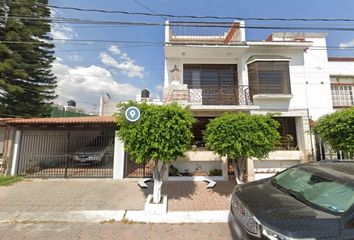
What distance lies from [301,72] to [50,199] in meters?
13.2

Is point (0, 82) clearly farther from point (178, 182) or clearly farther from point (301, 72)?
point (301, 72)

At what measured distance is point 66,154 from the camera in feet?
32.1

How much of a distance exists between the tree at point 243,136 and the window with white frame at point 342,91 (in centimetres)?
796

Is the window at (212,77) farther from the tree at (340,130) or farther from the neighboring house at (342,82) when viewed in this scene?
the neighboring house at (342,82)

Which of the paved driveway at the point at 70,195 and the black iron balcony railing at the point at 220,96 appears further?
the black iron balcony railing at the point at 220,96

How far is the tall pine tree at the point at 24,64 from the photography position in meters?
14.7

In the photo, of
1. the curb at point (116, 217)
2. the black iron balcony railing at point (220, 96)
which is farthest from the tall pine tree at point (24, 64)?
the curb at point (116, 217)

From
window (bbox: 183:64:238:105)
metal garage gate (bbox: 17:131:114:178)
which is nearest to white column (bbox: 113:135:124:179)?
metal garage gate (bbox: 17:131:114:178)

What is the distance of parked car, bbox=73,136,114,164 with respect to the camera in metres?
10.1

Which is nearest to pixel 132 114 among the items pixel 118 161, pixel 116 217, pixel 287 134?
pixel 116 217

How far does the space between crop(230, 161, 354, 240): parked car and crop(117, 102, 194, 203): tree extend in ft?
7.93

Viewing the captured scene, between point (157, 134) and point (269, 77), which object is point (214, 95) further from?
point (157, 134)

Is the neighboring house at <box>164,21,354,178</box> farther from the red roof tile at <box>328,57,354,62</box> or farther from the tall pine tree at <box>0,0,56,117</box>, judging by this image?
the tall pine tree at <box>0,0,56,117</box>

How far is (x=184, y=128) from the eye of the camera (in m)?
6.10
